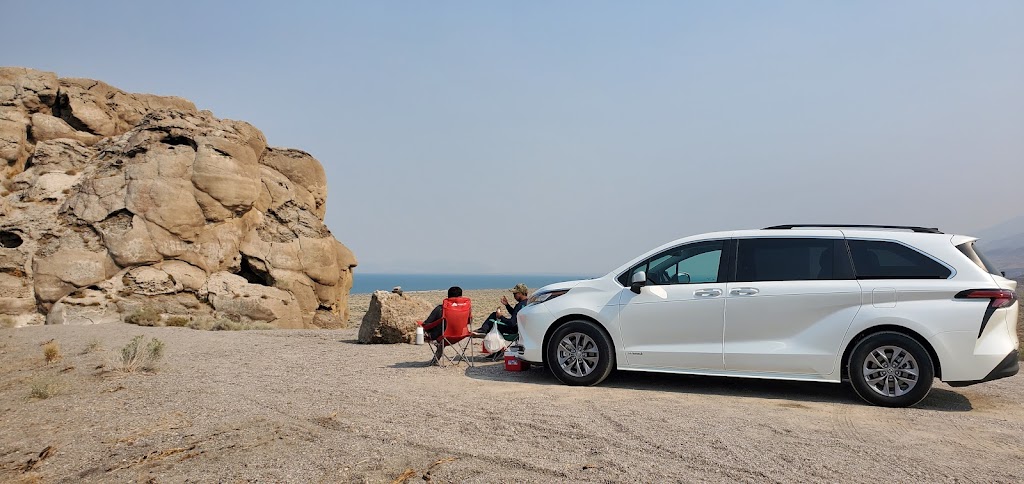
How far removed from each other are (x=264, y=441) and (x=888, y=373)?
6.30 meters

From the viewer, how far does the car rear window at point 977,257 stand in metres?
6.64

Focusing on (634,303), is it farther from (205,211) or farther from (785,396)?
(205,211)

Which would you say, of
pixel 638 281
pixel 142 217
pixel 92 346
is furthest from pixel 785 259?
pixel 142 217

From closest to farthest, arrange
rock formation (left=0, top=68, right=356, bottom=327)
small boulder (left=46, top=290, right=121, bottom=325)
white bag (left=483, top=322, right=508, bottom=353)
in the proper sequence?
white bag (left=483, top=322, right=508, bottom=353)
small boulder (left=46, top=290, right=121, bottom=325)
rock formation (left=0, top=68, right=356, bottom=327)

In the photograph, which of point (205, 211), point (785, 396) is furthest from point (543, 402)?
point (205, 211)

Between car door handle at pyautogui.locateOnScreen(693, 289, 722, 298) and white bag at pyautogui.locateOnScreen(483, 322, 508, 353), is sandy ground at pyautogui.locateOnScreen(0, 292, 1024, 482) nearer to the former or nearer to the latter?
white bag at pyautogui.locateOnScreen(483, 322, 508, 353)

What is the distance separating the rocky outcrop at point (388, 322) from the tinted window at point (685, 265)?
258 inches

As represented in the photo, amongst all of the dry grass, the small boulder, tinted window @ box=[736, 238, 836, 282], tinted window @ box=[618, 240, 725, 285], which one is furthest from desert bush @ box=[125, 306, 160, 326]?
tinted window @ box=[736, 238, 836, 282]

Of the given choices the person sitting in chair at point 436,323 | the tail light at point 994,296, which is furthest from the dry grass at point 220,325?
the tail light at point 994,296

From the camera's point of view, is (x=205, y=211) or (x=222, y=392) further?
(x=205, y=211)

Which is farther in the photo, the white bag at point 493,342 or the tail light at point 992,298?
the white bag at point 493,342

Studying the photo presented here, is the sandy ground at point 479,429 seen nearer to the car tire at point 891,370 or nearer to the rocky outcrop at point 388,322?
the car tire at point 891,370

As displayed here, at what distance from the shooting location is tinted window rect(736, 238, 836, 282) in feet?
23.5

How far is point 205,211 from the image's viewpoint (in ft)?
64.9
